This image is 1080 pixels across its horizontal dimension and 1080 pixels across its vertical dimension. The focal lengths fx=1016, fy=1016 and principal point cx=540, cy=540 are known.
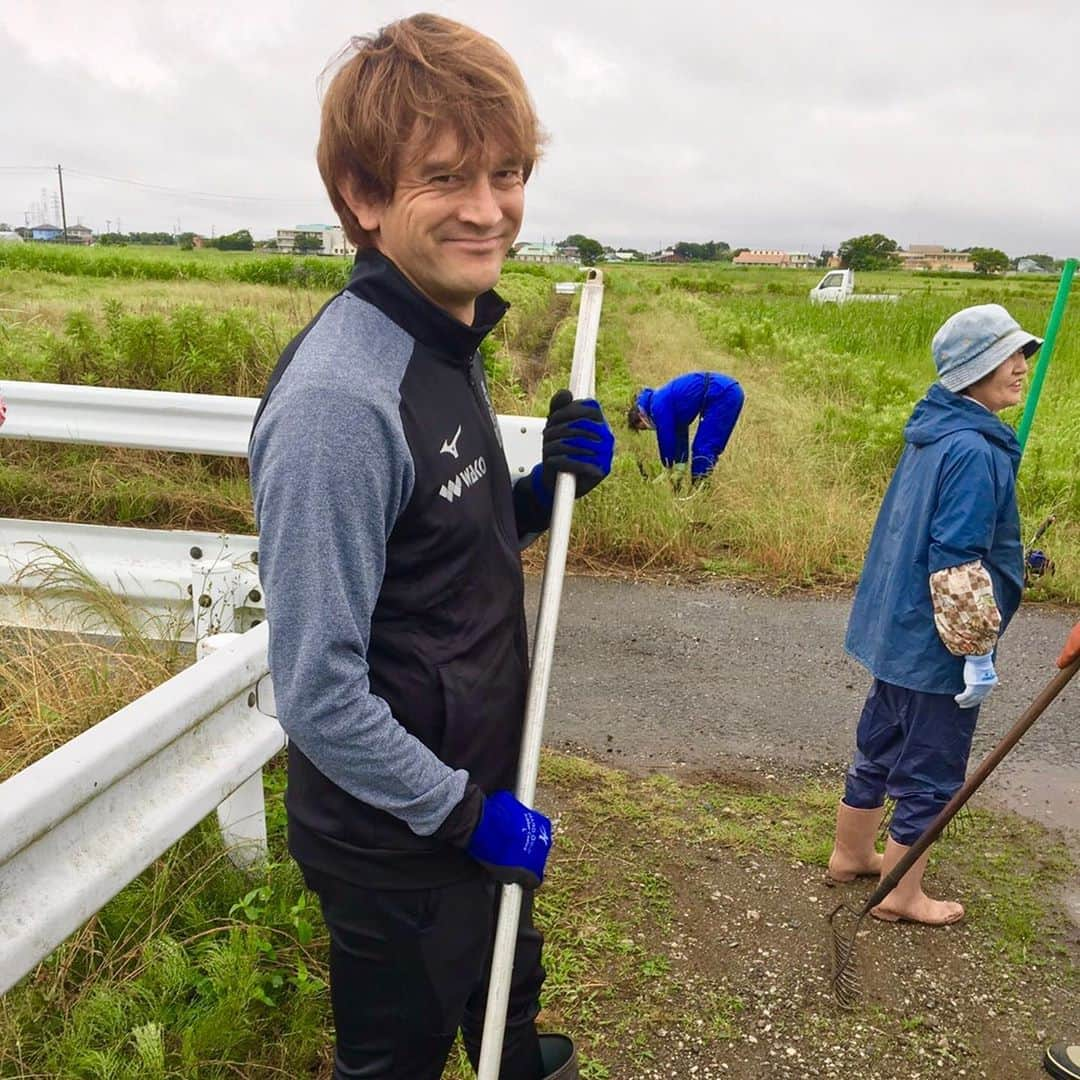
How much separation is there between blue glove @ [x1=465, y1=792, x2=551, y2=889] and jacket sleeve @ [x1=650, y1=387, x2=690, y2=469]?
4.59 metres

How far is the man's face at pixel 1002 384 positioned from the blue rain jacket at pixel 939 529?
0.05 m

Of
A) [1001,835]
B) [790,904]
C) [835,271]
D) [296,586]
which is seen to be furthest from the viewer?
[835,271]

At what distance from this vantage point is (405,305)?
149cm

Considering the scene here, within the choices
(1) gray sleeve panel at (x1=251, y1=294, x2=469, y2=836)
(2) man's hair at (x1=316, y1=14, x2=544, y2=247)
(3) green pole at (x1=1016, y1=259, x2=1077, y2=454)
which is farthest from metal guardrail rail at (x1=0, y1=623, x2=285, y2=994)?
(3) green pole at (x1=1016, y1=259, x2=1077, y2=454)

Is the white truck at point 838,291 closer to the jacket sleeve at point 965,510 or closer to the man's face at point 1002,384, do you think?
the man's face at point 1002,384

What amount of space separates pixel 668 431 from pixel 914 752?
3784mm

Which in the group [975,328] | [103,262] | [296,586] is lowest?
[103,262]

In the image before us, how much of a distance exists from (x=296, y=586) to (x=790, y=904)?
6.87 ft

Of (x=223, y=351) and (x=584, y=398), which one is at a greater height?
(x=584, y=398)

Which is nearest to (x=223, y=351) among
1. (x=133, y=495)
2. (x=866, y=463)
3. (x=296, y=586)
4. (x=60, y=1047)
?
(x=133, y=495)

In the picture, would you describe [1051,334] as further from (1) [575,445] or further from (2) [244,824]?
(2) [244,824]

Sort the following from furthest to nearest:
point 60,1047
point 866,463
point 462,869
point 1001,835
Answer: point 866,463
point 1001,835
point 60,1047
point 462,869

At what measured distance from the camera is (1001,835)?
325cm

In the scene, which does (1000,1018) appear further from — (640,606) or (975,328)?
(640,606)
